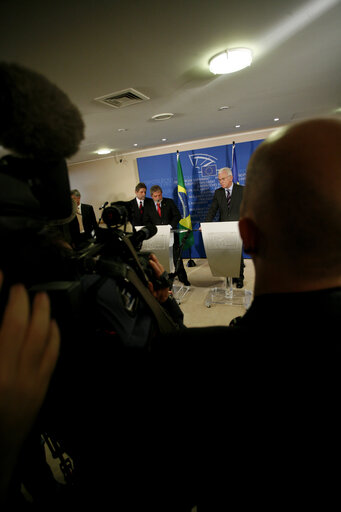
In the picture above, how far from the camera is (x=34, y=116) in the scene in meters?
0.34

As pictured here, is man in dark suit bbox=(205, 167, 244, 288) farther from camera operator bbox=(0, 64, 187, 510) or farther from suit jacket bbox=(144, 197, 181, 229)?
camera operator bbox=(0, 64, 187, 510)

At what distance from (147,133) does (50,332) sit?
4726 mm

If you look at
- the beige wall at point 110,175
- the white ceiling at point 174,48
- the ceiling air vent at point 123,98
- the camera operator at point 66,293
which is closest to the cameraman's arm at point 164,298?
the camera operator at point 66,293

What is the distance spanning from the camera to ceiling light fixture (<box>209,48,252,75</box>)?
1926 mm

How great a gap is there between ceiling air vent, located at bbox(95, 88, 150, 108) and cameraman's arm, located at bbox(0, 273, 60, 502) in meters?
2.78

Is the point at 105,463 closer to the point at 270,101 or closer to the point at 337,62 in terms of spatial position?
the point at 337,62

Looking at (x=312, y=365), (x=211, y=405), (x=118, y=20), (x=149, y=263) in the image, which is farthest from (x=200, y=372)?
(x=118, y=20)

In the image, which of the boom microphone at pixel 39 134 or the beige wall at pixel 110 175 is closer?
the boom microphone at pixel 39 134

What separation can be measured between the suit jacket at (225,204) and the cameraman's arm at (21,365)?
3791 mm

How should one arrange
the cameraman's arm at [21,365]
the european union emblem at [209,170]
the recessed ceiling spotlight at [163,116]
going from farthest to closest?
1. the european union emblem at [209,170]
2. the recessed ceiling spotlight at [163,116]
3. the cameraman's arm at [21,365]

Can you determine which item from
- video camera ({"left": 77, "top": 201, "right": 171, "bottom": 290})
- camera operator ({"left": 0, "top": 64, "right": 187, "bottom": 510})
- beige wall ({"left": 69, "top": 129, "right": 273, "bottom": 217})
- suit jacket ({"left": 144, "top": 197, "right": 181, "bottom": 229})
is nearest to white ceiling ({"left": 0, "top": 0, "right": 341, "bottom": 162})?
video camera ({"left": 77, "top": 201, "right": 171, "bottom": 290})

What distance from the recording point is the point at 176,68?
213 cm

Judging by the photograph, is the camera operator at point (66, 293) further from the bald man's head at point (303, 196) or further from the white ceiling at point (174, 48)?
the white ceiling at point (174, 48)

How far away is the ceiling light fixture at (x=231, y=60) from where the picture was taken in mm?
1926
